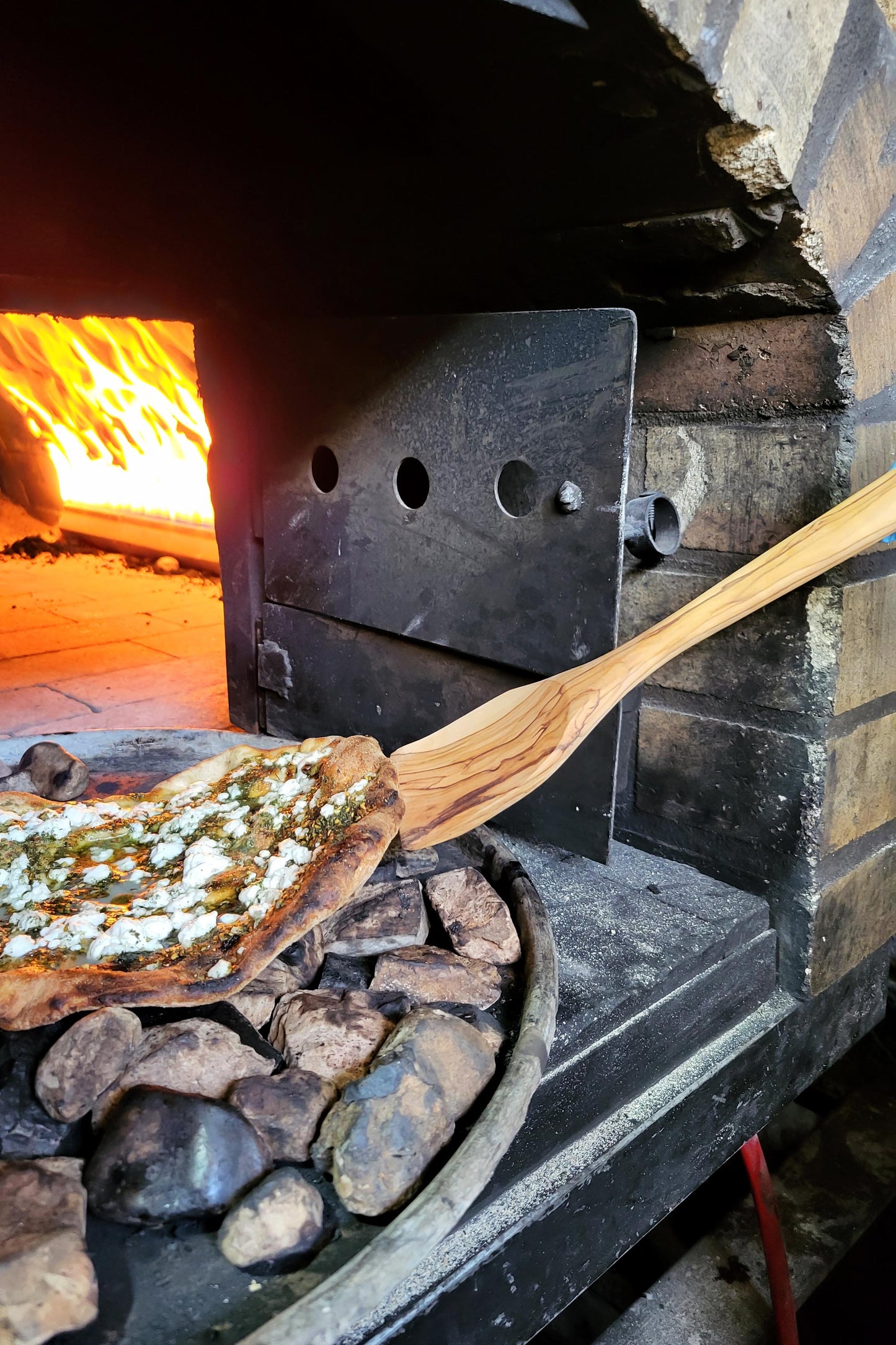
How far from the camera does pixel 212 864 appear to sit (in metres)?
1.08

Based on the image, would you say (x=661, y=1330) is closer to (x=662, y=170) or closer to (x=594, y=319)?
(x=594, y=319)

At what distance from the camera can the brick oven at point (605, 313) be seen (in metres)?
1.12

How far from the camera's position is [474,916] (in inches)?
45.4

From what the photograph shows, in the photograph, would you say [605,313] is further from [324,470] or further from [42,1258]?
[42,1258]

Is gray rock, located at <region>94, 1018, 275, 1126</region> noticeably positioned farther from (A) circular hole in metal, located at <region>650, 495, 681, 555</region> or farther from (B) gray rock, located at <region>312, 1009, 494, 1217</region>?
(A) circular hole in metal, located at <region>650, 495, 681, 555</region>

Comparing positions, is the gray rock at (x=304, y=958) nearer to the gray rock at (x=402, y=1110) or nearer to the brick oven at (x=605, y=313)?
the gray rock at (x=402, y=1110)

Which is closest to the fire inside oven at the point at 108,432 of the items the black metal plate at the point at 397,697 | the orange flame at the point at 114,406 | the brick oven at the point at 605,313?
the orange flame at the point at 114,406

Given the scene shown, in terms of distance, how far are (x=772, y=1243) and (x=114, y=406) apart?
4617mm

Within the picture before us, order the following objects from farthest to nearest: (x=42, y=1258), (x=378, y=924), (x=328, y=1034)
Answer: (x=378, y=924), (x=328, y=1034), (x=42, y=1258)

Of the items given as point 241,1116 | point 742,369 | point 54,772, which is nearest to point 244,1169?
point 241,1116

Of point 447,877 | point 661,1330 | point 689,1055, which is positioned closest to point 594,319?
point 447,877

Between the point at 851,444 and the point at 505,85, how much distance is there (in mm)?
673

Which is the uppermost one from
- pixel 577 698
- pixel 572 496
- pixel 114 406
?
pixel 114 406

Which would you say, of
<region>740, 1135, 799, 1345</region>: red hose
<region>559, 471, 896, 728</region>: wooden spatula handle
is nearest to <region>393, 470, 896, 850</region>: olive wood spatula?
<region>559, 471, 896, 728</region>: wooden spatula handle
